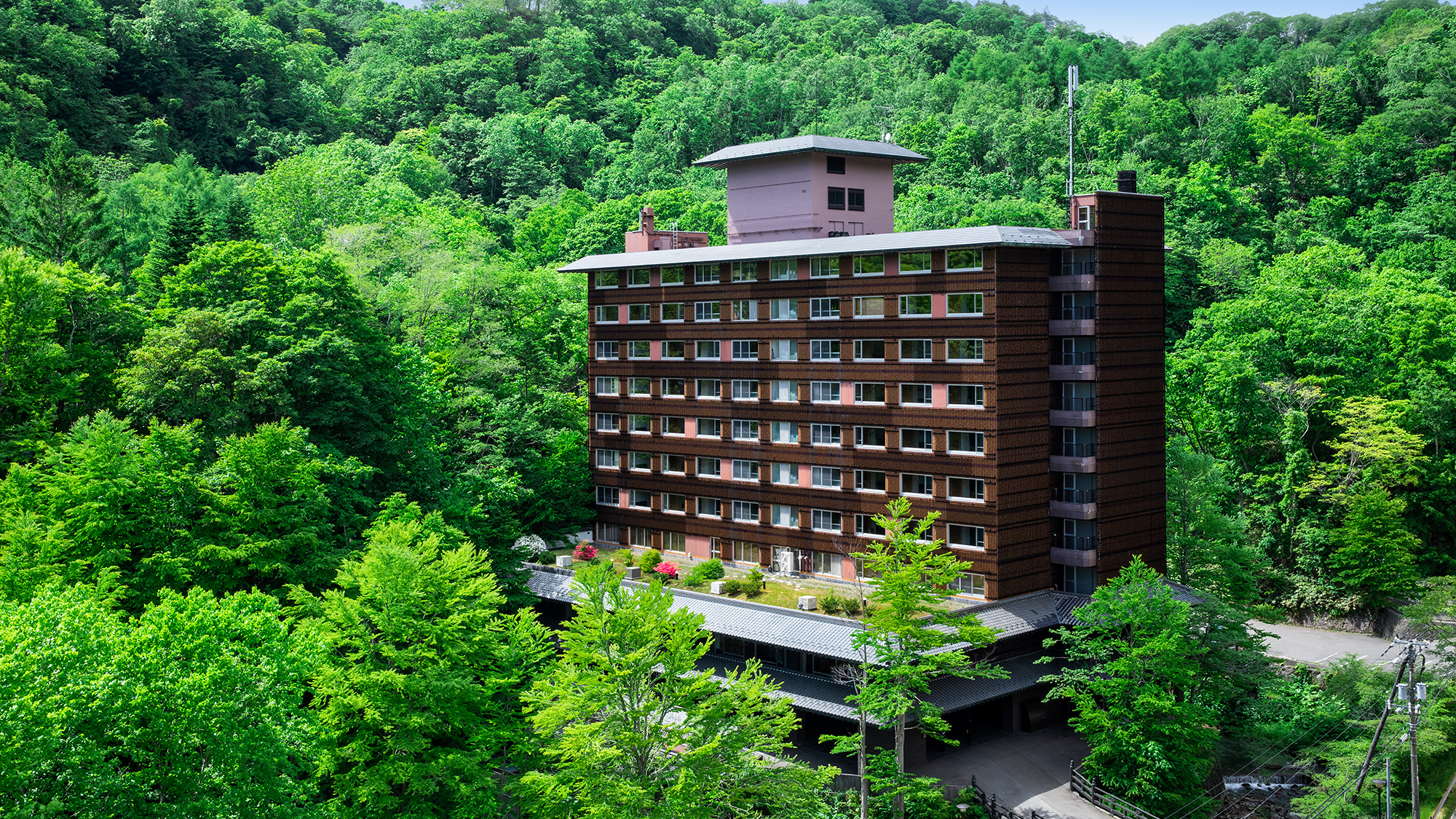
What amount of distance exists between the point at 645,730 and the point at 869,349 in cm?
2932

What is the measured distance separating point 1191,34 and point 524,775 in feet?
571

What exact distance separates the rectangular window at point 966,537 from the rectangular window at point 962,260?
13413 mm

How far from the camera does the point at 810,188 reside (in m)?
70.6

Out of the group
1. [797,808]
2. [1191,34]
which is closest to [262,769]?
[797,808]

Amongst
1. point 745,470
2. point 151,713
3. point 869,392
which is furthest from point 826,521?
point 151,713

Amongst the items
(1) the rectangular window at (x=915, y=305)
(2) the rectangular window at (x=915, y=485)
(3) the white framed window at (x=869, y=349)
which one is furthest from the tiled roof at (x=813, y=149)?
(2) the rectangular window at (x=915, y=485)

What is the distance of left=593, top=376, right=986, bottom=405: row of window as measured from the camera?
198 feet

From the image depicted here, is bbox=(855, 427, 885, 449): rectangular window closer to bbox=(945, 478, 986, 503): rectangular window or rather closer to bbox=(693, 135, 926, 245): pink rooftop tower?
bbox=(945, 478, 986, 503): rectangular window

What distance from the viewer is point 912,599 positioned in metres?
49.8

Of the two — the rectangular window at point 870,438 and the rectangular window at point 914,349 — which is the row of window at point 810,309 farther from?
the rectangular window at point 870,438

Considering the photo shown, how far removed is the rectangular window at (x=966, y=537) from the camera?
59.8 meters

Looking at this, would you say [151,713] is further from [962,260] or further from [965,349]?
[962,260]

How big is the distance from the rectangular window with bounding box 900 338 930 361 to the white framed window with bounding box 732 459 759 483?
12496mm

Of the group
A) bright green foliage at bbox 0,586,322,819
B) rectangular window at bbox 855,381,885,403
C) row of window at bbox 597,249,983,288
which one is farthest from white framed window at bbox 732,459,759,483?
bright green foliage at bbox 0,586,322,819
